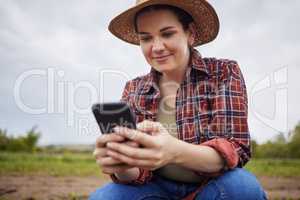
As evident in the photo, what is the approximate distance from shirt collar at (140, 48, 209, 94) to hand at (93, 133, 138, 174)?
0.61 meters

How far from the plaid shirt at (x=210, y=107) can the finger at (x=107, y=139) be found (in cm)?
43

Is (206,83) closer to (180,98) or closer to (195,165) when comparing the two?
(180,98)

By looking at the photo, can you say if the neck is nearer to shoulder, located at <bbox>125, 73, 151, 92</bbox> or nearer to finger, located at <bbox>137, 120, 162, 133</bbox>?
shoulder, located at <bbox>125, 73, 151, 92</bbox>

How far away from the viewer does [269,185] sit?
5.35 m

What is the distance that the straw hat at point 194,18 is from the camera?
1923mm

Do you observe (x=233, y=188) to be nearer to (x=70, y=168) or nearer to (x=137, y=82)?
(x=137, y=82)

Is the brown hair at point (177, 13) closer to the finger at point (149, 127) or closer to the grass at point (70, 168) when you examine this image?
the finger at point (149, 127)

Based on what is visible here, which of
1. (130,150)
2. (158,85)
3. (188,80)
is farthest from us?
(158,85)

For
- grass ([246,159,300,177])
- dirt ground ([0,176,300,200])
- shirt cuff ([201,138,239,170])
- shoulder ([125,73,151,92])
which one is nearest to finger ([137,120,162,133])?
shirt cuff ([201,138,239,170])

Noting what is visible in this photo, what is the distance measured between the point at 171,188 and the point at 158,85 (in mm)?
585

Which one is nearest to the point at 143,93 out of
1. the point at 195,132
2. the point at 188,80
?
the point at 188,80

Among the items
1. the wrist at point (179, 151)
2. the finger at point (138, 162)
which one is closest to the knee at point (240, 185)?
the wrist at point (179, 151)

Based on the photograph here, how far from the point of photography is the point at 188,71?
1.97 meters

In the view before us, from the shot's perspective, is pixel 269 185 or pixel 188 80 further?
pixel 269 185
